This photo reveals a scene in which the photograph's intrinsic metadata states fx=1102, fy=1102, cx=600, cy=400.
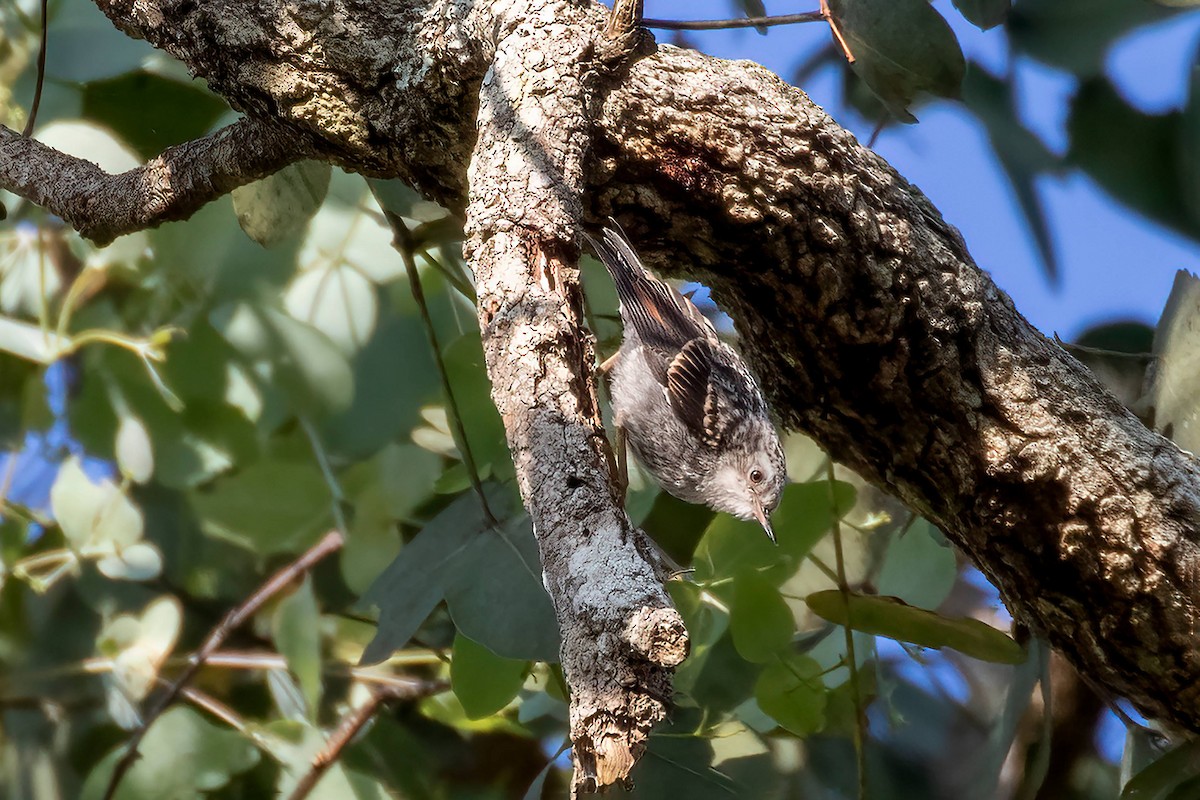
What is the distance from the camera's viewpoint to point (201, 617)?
2.58 m

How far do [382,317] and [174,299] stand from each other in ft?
1.37

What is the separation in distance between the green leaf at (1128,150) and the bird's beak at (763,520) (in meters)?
0.73

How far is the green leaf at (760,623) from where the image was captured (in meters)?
1.53

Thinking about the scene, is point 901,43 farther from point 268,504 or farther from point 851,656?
point 268,504

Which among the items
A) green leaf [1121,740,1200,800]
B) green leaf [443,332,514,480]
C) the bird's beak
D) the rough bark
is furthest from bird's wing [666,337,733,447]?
green leaf [1121,740,1200,800]

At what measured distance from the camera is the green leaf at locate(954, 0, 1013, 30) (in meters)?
1.60

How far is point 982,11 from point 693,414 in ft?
2.71

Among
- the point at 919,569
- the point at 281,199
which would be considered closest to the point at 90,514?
the point at 281,199

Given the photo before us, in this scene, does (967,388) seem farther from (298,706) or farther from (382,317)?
(298,706)

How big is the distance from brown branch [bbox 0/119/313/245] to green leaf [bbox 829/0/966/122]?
0.72m

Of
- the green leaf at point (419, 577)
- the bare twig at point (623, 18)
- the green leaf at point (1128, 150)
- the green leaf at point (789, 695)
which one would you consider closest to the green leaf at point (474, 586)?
the green leaf at point (419, 577)

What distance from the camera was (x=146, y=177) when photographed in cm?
142

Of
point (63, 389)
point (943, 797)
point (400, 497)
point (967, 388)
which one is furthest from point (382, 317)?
point (943, 797)

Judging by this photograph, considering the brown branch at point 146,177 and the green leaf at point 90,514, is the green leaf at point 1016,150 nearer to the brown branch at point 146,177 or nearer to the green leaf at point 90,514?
the brown branch at point 146,177
